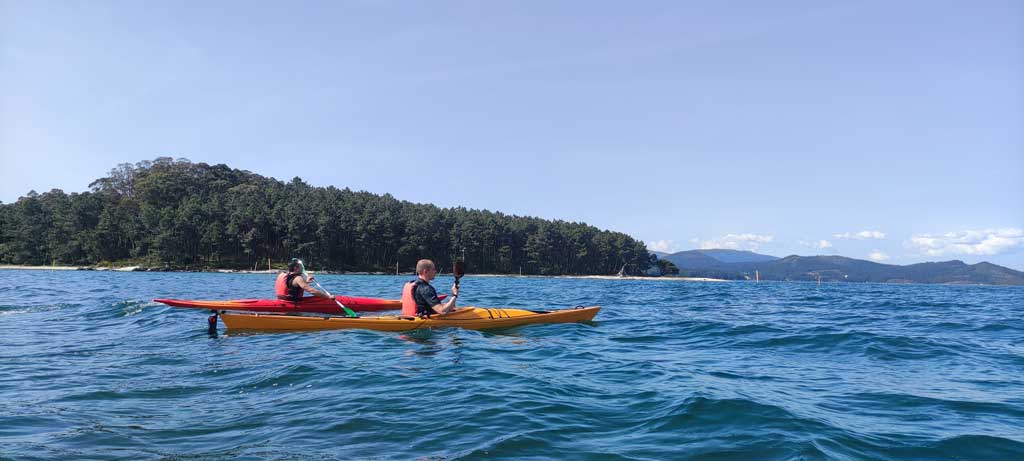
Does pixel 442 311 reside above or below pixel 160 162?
below

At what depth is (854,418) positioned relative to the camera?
19.2ft

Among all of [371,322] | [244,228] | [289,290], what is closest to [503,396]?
[371,322]

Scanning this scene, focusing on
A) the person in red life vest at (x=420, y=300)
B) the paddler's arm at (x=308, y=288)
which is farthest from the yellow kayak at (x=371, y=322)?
the paddler's arm at (x=308, y=288)

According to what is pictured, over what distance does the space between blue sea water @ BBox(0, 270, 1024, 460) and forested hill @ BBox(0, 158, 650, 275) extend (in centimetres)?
8580

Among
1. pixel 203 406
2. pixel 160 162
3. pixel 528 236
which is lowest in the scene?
pixel 203 406

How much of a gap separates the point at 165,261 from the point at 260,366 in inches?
3633

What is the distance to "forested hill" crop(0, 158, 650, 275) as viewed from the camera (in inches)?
3531

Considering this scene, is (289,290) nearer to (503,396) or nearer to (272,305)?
(272,305)

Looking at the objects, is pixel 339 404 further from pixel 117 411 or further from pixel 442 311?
pixel 442 311

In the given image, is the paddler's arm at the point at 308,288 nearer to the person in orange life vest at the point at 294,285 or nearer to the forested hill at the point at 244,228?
the person in orange life vest at the point at 294,285

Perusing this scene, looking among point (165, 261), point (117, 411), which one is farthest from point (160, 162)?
point (117, 411)

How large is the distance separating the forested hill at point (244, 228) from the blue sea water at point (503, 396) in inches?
3378

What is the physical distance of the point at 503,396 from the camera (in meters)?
6.58

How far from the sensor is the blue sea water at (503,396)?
488cm
